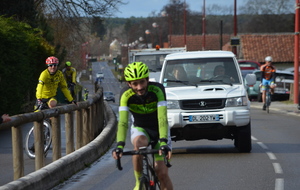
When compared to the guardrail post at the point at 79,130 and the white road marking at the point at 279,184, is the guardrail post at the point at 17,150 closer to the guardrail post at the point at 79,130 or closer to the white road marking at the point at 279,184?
the white road marking at the point at 279,184

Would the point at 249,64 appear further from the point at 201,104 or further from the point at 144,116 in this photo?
the point at 144,116

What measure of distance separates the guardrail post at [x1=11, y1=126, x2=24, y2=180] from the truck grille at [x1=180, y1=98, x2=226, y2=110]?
4.61m

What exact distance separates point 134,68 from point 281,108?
2150 cm

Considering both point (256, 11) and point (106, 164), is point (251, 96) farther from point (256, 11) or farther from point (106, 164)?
point (256, 11)

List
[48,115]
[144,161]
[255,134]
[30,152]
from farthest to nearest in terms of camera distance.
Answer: [255,134], [30,152], [48,115], [144,161]

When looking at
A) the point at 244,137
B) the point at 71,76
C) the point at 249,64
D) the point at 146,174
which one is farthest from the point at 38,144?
the point at 249,64

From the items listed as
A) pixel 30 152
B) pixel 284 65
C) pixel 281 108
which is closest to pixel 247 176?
pixel 30 152

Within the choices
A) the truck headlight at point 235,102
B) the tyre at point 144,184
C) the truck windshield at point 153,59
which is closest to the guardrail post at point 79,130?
the truck headlight at point 235,102

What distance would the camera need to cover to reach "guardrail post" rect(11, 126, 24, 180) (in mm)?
8773

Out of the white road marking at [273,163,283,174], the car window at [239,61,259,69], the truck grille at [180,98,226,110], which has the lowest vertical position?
the white road marking at [273,163,283,174]

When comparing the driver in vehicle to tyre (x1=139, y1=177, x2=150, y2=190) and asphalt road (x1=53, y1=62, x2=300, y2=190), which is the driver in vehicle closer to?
asphalt road (x1=53, y1=62, x2=300, y2=190)

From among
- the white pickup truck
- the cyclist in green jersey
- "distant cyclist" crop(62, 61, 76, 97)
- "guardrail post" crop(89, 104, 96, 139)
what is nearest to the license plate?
the white pickup truck

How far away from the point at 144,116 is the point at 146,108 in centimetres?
10

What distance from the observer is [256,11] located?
140 meters
